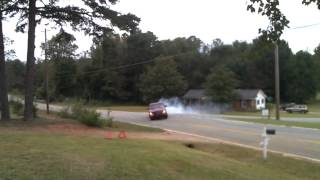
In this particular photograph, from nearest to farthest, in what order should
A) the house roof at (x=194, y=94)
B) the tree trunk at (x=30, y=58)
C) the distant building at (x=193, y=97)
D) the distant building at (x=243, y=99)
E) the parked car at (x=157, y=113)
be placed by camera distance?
the tree trunk at (x=30, y=58) → the parked car at (x=157, y=113) → the distant building at (x=243, y=99) → the distant building at (x=193, y=97) → the house roof at (x=194, y=94)

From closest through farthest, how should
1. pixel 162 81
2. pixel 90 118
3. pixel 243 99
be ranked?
pixel 90 118
pixel 243 99
pixel 162 81

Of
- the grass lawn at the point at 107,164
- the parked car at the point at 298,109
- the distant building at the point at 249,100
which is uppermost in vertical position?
the distant building at the point at 249,100

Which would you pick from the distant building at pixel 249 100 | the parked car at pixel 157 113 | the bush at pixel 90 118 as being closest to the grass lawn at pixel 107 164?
the bush at pixel 90 118

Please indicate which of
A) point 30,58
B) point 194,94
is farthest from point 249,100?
point 30,58

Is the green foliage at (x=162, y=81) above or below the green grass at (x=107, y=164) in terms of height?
above

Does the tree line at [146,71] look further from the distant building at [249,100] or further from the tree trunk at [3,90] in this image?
the tree trunk at [3,90]

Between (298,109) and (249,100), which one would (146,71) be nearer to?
(249,100)

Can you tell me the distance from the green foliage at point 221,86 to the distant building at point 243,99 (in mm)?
3048

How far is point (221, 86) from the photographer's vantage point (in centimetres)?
9462

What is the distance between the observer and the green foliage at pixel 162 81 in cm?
11062

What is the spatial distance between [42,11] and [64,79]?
3727 inches

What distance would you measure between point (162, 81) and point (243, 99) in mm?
15428

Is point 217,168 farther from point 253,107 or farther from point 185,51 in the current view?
point 185,51

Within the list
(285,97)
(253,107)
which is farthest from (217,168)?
(285,97)
